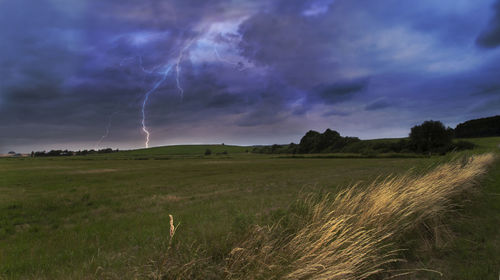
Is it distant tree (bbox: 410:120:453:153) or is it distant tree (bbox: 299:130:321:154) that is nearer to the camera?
distant tree (bbox: 410:120:453:153)

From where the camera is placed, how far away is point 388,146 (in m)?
109

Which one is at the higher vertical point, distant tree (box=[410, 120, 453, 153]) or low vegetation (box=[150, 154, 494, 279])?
distant tree (box=[410, 120, 453, 153])

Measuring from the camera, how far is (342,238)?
377 cm

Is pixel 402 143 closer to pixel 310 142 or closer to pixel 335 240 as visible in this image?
pixel 310 142

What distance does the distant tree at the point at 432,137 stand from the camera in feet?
293

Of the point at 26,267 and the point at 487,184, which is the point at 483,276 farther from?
the point at 487,184

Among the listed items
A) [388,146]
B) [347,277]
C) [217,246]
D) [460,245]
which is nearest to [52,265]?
[217,246]

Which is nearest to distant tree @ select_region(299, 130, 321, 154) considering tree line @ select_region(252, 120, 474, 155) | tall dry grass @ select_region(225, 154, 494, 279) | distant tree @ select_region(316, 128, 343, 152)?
tree line @ select_region(252, 120, 474, 155)

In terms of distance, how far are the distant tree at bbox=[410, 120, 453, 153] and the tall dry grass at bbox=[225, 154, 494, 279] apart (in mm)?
103575

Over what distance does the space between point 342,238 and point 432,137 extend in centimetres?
11268

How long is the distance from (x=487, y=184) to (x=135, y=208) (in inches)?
793

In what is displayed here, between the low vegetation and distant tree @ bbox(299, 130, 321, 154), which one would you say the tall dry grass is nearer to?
the low vegetation

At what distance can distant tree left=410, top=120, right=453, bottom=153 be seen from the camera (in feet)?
293

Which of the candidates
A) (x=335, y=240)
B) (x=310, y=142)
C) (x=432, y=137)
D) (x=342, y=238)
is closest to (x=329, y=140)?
(x=310, y=142)
